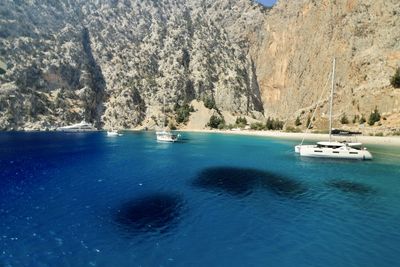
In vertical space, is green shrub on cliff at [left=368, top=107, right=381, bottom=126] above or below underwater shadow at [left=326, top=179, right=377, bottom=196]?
above

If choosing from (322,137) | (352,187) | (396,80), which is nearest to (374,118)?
(396,80)

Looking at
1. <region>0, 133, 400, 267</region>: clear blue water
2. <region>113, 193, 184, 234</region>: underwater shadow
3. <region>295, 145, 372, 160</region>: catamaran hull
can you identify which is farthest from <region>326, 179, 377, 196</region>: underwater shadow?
<region>295, 145, 372, 160</region>: catamaran hull

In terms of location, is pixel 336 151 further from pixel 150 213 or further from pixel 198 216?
pixel 150 213

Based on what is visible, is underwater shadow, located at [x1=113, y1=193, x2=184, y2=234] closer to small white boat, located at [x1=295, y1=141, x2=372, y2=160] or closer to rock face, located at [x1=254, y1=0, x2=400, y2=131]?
small white boat, located at [x1=295, y1=141, x2=372, y2=160]

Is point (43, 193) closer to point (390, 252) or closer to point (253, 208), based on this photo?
point (253, 208)

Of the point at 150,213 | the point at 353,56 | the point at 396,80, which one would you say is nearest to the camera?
the point at 150,213

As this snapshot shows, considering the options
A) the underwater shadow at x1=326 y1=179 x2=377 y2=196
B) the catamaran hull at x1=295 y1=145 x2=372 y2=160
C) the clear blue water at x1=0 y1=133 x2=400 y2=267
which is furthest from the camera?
the catamaran hull at x1=295 y1=145 x2=372 y2=160

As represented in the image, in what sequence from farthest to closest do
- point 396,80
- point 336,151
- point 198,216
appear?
1. point 396,80
2. point 336,151
3. point 198,216

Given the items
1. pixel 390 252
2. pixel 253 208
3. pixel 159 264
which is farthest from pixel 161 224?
pixel 390 252
